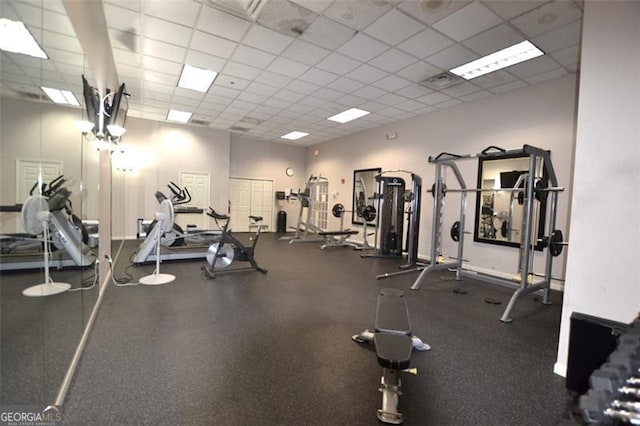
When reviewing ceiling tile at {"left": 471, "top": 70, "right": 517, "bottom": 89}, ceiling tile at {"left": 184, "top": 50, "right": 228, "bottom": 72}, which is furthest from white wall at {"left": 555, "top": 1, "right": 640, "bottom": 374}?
ceiling tile at {"left": 184, "top": 50, "right": 228, "bottom": 72}

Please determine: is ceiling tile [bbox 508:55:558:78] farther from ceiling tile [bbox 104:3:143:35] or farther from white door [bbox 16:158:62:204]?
white door [bbox 16:158:62:204]

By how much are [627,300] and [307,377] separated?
2.14 m

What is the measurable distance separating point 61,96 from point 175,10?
2.08m

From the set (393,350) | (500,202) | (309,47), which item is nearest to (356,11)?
(309,47)

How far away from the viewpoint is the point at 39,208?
4.33ft

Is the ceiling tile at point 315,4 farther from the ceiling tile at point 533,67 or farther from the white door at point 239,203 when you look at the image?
the white door at point 239,203

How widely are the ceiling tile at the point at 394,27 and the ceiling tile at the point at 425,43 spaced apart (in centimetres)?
10

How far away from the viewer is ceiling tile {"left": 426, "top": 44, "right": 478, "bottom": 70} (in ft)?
12.1

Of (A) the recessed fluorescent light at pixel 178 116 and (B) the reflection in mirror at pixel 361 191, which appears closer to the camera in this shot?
(A) the recessed fluorescent light at pixel 178 116

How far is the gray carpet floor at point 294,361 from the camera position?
66.0 inches

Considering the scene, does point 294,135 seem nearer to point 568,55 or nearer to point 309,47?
point 309,47

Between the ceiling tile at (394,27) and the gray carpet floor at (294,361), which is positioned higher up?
the ceiling tile at (394,27)

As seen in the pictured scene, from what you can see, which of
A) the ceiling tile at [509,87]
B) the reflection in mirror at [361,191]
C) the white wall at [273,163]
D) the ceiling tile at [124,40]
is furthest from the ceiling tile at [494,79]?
the white wall at [273,163]

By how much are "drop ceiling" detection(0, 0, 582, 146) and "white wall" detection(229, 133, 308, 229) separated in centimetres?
384
